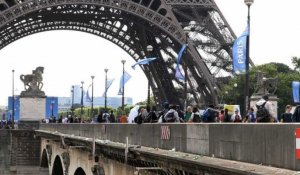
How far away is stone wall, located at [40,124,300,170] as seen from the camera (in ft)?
27.3

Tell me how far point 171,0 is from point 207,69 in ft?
26.1

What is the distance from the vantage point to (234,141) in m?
10.0

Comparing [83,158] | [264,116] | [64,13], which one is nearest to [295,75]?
[64,13]

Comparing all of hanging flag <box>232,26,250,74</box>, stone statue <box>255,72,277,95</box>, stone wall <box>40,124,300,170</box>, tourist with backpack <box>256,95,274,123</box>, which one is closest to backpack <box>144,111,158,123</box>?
stone wall <box>40,124,300,170</box>

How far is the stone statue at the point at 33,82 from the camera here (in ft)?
175

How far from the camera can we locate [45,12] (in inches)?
2744

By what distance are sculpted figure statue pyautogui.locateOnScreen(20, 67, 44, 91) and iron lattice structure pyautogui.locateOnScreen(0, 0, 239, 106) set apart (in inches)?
310

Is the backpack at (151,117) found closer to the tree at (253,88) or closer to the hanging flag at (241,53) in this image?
the hanging flag at (241,53)

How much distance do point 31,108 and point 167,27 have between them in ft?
50.3

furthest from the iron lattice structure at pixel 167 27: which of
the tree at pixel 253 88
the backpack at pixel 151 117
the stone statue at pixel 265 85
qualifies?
the backpack at pixel 151 117

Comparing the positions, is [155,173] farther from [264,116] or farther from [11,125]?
[11,125]

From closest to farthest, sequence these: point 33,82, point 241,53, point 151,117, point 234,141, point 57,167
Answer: point 234,141, point 151,117, point 241,53, point 57,167, point 33,82

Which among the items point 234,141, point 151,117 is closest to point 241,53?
point 151,117

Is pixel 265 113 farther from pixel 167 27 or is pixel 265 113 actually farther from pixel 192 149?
pixel 167 27
